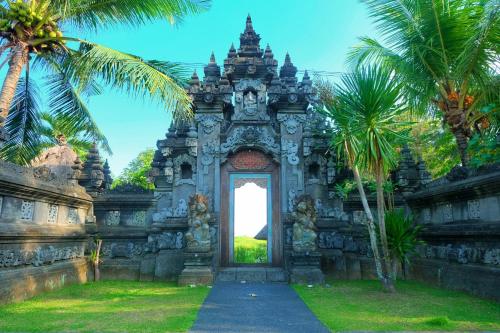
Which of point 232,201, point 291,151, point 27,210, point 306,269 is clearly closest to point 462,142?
point 291,151

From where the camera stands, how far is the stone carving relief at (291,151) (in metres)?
12.1

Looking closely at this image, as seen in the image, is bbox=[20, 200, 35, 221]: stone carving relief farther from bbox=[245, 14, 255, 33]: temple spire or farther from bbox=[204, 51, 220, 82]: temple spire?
bbox=[245, 14, 255, 33]: temple spire

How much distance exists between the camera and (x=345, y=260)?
37.8 feet

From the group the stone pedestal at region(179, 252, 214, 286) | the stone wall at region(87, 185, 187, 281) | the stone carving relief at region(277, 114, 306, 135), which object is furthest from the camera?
the stone carving relief at region(277, 114, 306, 135)

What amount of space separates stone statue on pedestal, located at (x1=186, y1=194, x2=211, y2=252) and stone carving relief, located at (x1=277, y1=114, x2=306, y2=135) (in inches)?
151

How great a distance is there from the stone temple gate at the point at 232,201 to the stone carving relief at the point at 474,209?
0.34 m

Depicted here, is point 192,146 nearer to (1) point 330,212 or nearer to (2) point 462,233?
(1) point 330,212

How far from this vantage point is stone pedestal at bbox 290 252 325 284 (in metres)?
10.2

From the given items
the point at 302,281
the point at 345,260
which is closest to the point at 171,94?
the point at 302,281

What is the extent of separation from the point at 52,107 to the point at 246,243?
289 inches

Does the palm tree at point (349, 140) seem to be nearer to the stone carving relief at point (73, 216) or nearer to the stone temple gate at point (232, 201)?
the stone temple gate at point (232, 201)

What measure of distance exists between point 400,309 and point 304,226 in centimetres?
413

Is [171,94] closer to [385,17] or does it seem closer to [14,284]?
[14,284]

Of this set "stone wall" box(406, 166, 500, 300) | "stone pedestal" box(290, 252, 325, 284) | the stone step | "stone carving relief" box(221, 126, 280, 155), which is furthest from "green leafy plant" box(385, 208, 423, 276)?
"stone carving relief" box(221, 126, 280, 155)
